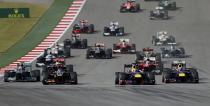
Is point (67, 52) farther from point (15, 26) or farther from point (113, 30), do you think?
point (15, 26)

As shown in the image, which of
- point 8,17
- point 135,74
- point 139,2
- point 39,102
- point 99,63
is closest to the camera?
point 39,102

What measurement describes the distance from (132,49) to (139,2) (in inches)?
947

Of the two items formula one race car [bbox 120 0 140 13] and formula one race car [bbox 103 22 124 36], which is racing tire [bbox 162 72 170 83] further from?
formula one race car [bbox 120 0 140 13]

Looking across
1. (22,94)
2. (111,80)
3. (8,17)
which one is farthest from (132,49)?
(22,94)

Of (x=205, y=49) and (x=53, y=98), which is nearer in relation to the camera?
(x=53, y=98)

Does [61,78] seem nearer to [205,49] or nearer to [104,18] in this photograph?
[205,49]

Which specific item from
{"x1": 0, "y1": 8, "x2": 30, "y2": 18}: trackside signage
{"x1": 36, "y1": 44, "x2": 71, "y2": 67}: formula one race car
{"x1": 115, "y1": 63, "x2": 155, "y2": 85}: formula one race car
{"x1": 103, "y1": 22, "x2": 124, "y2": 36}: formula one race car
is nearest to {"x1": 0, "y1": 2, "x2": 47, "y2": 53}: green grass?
{"x1": 0, "y1": 8, "x2": 30, "y2": 18}: trackside signage

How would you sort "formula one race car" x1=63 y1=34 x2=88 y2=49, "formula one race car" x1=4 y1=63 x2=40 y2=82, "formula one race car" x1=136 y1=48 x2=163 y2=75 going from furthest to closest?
1. "formula one race car" x1=63 y1=34 x2=88 y2=49
2. "formula one race car" x1=136 y1=48 x2=163 y2=75
3. "formula one race car" x1=4 y1=63 x2=40 y2=82

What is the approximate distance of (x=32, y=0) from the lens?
9050 cm

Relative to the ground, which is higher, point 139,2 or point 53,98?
point 139,2

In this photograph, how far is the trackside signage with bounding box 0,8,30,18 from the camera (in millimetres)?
81312

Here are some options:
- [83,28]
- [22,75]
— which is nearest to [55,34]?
[83,28]

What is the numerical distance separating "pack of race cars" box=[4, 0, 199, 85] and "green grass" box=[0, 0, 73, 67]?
297cm

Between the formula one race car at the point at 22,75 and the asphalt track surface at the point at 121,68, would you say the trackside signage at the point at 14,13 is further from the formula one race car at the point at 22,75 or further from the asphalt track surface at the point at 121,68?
the formula one race car at the point at 22,75
